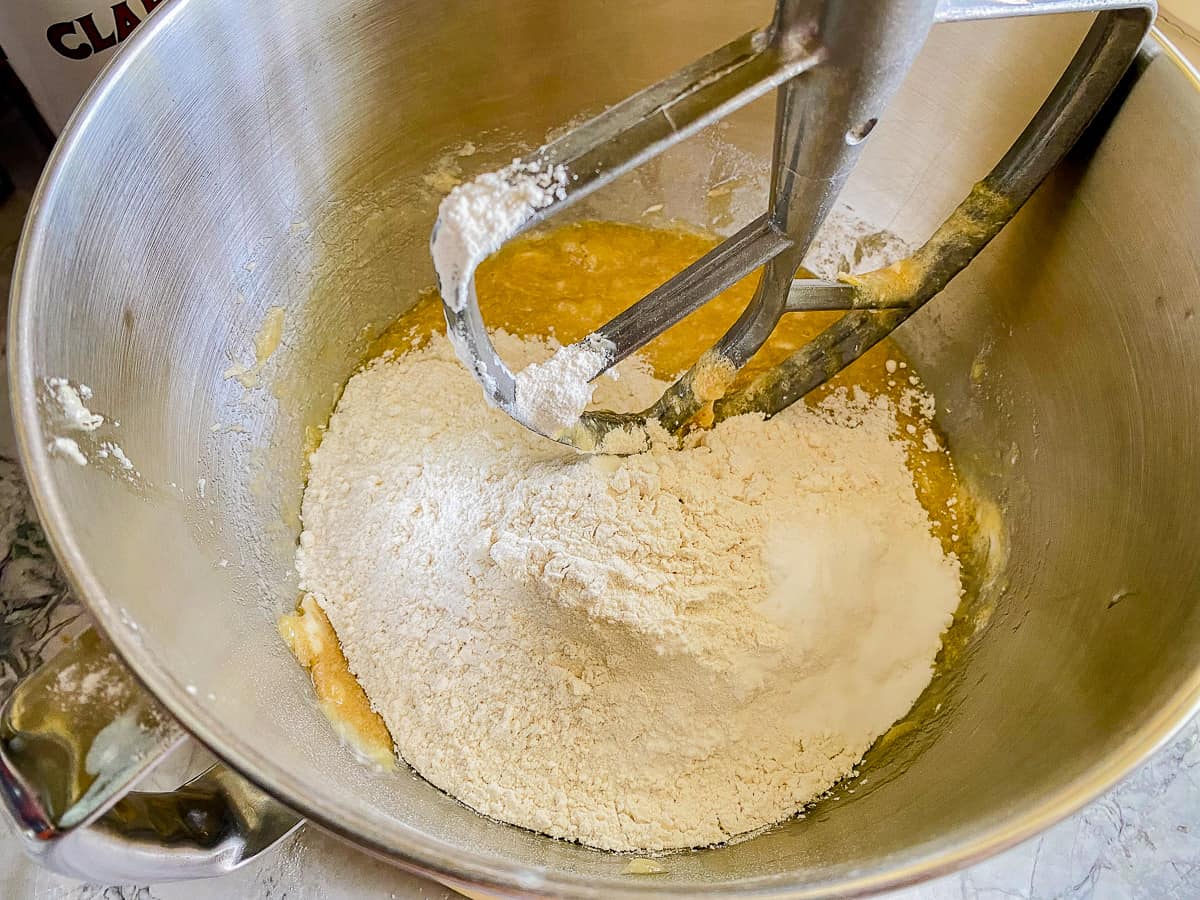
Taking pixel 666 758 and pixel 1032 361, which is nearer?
pixel 666 758

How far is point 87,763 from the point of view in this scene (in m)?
0.48

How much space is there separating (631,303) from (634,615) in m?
0.40

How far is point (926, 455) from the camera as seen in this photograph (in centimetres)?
90

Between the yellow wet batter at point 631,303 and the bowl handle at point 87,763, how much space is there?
50 cm

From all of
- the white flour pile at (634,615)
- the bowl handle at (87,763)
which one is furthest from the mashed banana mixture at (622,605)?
the bowl handle at (87,763)

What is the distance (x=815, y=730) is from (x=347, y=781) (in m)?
0.36

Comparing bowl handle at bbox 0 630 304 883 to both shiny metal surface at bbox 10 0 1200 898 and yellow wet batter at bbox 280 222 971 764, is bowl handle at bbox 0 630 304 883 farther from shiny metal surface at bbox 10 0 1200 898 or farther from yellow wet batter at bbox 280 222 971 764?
yellow wet batter at bbox 280 222 971 764

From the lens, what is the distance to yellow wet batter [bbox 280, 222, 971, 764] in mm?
892

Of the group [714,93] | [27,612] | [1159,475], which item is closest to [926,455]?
[1159,475]

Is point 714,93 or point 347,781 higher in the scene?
point 714,93

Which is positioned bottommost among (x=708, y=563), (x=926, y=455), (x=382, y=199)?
(x=926, y=455)

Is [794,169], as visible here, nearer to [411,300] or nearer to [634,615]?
[634,615]

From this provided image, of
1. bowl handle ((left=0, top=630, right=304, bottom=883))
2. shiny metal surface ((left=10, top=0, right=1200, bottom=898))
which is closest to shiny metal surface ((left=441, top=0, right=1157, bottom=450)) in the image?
shiny metal surface ((left=10, top=0, right=1200, bottom=898))

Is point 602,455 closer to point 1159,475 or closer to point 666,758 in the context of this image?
point 666,758
